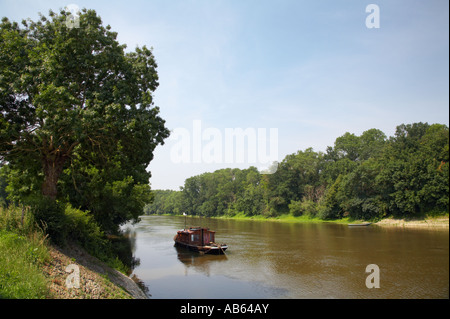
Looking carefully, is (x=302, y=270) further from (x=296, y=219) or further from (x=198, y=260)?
(x=296, y=219)

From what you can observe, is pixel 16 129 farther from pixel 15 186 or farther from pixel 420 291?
pixel 420 291

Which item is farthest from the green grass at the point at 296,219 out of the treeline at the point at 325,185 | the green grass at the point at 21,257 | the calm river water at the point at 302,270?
the green grass at the point at 21,257

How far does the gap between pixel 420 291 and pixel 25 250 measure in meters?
21.7

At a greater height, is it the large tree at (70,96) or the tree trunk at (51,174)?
the large tree at (70,96)

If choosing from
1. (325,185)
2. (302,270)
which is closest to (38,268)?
(302,270)

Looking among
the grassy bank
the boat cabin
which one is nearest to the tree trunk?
the grassy bank

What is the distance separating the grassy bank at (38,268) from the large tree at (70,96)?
3.17 metres

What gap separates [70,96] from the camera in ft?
44.7

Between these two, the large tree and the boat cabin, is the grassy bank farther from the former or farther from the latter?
the boat cabin

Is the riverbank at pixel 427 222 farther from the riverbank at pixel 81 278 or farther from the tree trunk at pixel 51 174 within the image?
the tree trunk at pixel 51 174

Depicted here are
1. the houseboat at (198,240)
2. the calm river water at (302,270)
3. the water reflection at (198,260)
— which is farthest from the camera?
the houseboat at (198,240)

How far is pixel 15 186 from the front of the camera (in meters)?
20.1

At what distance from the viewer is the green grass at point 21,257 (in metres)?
9.63
